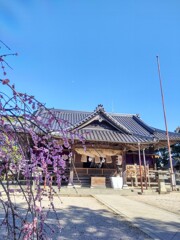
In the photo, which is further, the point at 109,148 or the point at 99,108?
the point at 99,108

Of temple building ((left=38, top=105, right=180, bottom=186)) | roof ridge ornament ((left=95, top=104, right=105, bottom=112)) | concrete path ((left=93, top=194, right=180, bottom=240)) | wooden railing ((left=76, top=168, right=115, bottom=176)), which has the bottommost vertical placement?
concrete path ((left=93, top=194, right=180, bottom=240))

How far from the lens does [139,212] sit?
7535 mm

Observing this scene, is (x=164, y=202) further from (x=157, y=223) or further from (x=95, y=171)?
(x=95, y=171)

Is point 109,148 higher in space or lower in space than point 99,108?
lower

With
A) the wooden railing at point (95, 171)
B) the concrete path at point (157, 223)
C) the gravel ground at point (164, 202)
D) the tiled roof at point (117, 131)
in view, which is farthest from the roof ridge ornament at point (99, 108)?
the concrete path at point (157, 223)

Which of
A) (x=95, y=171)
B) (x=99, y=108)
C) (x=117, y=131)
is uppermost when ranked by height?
(x=99, y=108)

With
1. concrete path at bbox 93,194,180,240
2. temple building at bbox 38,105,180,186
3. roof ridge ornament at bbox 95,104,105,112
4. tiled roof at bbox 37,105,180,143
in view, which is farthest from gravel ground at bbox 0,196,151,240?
roof ridge ornament at bbox 95,104,105,112

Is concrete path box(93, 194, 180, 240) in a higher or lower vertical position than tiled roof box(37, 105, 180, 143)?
lower

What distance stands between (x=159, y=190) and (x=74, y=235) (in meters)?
9.65

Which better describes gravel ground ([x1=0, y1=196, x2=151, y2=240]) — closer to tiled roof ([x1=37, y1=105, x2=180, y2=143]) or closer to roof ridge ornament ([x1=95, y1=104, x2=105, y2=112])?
tiled roof ([x1=37, y1=105, x2=180, y2=143])

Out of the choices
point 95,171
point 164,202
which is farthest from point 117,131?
point 164,202

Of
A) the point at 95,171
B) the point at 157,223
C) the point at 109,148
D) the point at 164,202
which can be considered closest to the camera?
the point at 157,223

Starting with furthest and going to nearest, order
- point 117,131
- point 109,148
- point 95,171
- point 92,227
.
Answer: point 117,131
point 95,171
point 109,148
point 92,227

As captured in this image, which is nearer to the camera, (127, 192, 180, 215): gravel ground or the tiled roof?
(127, 192, 180, 215): gravel ground
